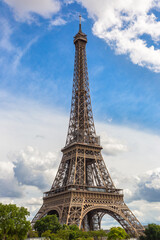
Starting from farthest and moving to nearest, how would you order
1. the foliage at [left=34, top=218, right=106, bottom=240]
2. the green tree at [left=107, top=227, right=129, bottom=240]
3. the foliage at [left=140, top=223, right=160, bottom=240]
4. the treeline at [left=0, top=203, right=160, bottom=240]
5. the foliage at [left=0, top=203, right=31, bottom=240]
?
the foliage at [left=140, top=223, right=160, bottom=240], the green tree at [left=107, top=227, right=129, bottom=240], the foliage at [left=34, top=218, right=106, bottom=240], the treeline at [left=0, top=203, right=160, bottom=240], the foliage at [left=0, top=203, right=31, bottom=240]

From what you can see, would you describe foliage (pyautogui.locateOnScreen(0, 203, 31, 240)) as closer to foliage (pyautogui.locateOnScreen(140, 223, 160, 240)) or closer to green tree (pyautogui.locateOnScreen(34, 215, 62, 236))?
green tree (pyautogui.locateOnScreen(34, 215, 62, 236))

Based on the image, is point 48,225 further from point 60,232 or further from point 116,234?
point 116,234

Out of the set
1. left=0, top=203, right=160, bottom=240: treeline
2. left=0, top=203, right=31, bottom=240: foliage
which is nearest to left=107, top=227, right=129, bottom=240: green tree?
left=0, top=203, right=160, bottom=240: treeline

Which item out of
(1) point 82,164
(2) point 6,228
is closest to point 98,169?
(1) point 82,164

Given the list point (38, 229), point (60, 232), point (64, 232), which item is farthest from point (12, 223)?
point (38, 229)

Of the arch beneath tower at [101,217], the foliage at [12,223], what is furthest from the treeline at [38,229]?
the arch beneath tower at [101,217]

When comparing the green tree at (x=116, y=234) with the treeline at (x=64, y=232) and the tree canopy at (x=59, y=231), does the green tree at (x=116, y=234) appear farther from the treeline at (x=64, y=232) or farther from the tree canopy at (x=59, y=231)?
the tree canopy at (x=59, y=231)

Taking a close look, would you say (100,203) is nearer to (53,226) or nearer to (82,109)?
(53,226)
